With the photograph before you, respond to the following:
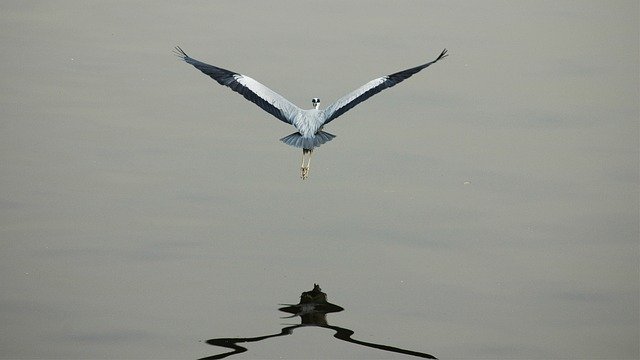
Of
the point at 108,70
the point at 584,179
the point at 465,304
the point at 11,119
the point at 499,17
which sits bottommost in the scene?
the point at 465,304

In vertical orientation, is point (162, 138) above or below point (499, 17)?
below

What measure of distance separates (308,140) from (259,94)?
108 centimetres

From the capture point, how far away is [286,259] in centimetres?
1117

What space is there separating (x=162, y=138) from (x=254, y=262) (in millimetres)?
3412

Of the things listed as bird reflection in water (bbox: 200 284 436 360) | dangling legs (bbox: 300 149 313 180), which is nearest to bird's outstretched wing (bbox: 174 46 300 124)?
dangling legs (bbox: 300 149 313 180)

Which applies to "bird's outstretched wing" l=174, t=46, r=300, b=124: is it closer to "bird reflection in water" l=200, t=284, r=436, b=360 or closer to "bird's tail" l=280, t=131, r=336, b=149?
"bird's tail" l=280, t=131, r=336, b=149

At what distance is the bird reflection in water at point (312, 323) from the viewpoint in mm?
9594

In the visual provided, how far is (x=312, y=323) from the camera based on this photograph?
10.0 metres

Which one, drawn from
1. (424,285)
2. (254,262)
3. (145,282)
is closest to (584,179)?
(424,285)

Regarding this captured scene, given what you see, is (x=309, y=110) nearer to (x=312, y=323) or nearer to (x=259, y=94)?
(x=259, y=94)

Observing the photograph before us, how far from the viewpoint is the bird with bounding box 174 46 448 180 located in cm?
1305

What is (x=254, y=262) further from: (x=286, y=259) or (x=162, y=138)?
(x=162, y=138)

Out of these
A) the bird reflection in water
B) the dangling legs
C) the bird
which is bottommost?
the bird reflection in water

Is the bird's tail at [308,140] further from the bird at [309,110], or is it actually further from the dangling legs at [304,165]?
the dangling legs at [304,165]
